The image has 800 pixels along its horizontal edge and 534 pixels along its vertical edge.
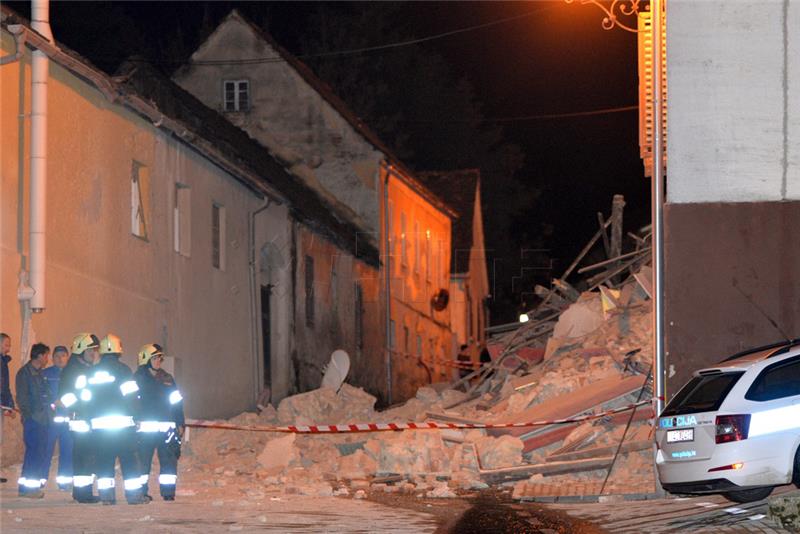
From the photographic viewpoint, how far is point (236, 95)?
42031 millimetres

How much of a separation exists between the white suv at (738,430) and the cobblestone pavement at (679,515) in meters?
0.26

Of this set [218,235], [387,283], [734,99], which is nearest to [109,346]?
[734,99]

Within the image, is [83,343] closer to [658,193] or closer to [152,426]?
[152,426]

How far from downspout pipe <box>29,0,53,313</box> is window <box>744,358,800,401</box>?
1053 centimetres

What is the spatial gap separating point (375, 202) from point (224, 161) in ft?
51.0

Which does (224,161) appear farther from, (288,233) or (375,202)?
(375,202)

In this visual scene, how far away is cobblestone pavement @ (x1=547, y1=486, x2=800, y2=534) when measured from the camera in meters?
12.4

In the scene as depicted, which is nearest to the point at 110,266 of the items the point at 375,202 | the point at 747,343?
the point at 747,343

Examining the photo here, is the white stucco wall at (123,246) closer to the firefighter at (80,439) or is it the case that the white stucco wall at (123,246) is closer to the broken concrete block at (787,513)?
the firefighter at (80,439)

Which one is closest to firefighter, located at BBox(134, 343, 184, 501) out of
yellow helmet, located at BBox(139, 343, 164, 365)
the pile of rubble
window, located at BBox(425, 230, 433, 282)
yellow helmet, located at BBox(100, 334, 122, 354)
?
yellow helmet, located at BBox(139, 343, 164, 365)

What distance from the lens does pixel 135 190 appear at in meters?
24.0

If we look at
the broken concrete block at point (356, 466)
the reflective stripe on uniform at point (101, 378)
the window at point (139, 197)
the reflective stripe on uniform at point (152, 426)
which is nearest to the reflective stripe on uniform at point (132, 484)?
the reflective stripe on uniform at point (152, 426)

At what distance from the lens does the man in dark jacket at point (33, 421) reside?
603 inches

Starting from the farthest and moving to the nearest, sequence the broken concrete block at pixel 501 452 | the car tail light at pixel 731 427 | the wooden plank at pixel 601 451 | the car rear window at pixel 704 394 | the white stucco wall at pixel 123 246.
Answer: the broken concrete block at pixel 501 452
the white stucco wall at pixel 123 246
the wooden plank at pixel 601 451
the car rear window at pixel 704 394
the car tail light at pixel 731 427
